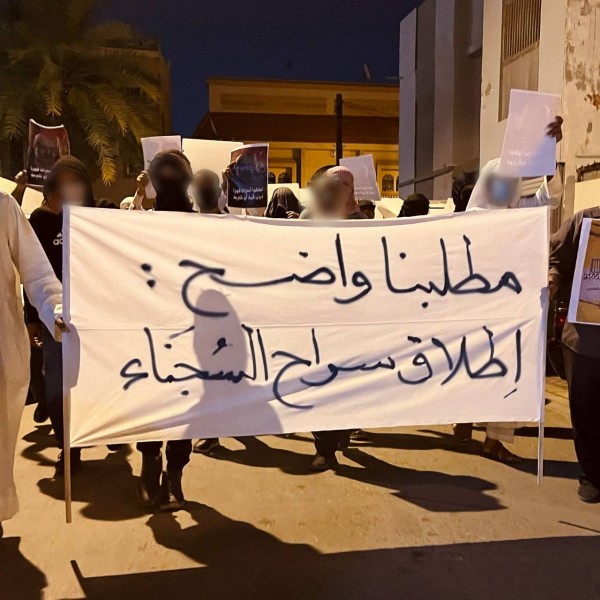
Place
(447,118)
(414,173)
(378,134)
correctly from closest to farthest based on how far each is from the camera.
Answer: (447,118), (414,173), (378,134)

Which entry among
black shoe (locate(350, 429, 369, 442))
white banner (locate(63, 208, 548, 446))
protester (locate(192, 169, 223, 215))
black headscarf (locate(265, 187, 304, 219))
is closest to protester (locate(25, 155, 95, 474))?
protester (locate(192, 169, 223, 215))

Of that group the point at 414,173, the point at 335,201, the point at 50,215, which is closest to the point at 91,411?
the point at 50,215

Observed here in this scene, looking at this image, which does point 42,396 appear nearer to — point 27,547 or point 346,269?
point 27,547

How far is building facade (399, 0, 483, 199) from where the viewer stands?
16.0 metres

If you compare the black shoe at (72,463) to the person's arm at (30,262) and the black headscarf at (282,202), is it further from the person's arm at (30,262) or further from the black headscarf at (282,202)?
Result: the black headscarf at (282,202)

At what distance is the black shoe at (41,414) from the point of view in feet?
18.2

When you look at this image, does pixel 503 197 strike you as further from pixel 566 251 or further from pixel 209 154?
pixel 209 154

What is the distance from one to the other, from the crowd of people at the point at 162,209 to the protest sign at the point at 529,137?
0.09 m

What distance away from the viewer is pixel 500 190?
4234 mm

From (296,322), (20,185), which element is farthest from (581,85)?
(296,322)

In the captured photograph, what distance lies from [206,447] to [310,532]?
60.4 inches

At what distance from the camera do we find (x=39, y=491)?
418cm

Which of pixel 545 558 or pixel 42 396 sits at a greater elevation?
pixel 42 396

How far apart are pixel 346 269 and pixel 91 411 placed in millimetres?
1328
